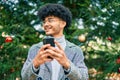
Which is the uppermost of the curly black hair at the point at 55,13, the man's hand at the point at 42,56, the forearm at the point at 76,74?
the curly black hair at the point at 55,13

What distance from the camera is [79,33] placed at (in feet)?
18.3

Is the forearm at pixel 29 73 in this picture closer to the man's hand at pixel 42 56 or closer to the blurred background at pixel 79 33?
the man's hand at pixel 42 56

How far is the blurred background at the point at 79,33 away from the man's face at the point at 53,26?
2283mm

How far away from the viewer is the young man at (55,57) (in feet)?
8.95

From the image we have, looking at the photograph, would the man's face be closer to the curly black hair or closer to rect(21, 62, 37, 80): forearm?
the curly black hair

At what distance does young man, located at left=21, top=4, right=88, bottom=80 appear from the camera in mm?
2729

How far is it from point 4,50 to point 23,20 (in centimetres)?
60

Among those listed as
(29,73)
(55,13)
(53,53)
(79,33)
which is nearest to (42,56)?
(53,53)

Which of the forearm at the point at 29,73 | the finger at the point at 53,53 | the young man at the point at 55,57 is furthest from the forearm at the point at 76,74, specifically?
the forearm at the point at 29,73

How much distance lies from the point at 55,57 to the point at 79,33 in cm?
289

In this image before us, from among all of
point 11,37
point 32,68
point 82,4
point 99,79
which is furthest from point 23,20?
point 32,68

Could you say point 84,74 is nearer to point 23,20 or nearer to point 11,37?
point 11,37

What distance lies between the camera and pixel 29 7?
19.9ft

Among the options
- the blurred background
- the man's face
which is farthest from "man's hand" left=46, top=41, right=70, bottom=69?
the blurred background
